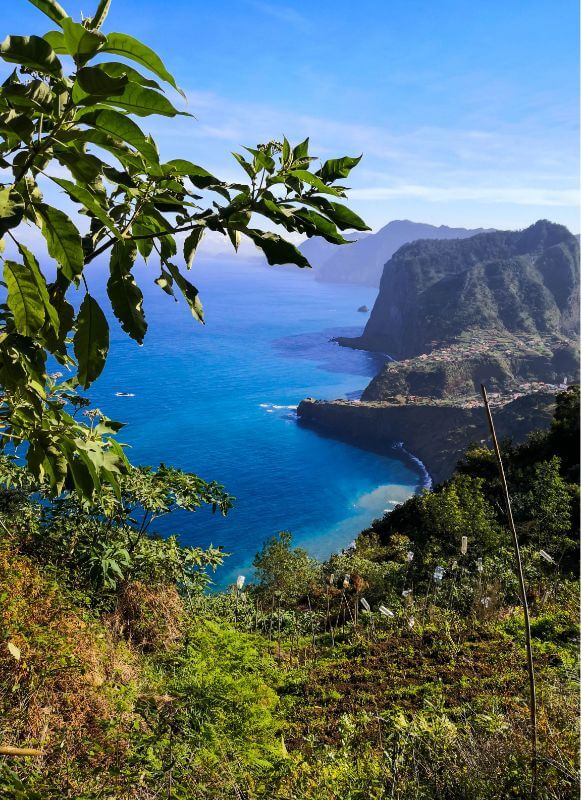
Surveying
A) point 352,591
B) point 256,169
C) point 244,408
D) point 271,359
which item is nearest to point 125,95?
point 256,169

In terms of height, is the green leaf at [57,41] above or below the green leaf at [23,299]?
above

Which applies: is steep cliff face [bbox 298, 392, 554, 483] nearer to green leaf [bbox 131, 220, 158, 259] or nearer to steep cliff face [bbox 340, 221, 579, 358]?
steep cliff face [bbox 340, 221, 579, 358]

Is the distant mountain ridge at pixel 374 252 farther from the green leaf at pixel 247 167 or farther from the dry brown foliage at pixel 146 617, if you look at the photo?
the green leaf at pixel 247 167

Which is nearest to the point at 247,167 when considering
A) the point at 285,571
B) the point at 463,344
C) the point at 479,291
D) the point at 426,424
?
the point at 285,571

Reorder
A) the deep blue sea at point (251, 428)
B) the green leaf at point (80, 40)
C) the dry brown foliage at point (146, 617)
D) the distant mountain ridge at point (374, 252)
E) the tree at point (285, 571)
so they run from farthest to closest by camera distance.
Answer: the distant mountain ridge at point (374, 252) → the deep blue sea at point (251, 428) → the tree at point (285, 571) → the dry brown foliage at point (146, 617) → the green leaf at point (80, 40)

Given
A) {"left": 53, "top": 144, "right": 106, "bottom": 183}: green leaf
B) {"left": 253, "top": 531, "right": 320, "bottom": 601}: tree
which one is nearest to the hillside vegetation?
{"left": 53, "top": 144, "right": 106, "bottom": 183}: green leaf

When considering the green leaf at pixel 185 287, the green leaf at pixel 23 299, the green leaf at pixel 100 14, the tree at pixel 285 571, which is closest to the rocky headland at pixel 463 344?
the tree at pixel 285 571
